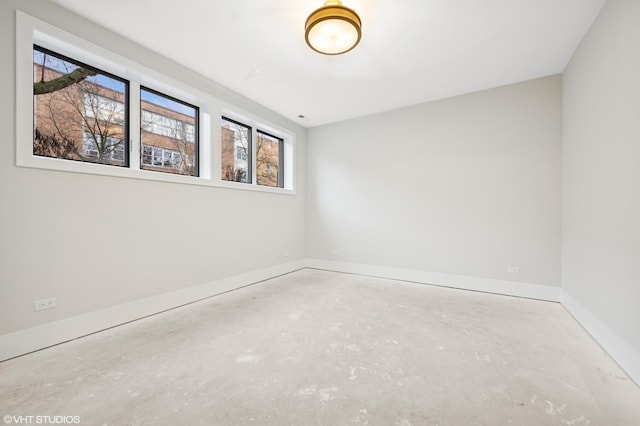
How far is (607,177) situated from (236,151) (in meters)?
4.51

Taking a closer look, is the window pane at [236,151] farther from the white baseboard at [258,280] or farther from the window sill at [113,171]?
the white baseboard at [258,280]

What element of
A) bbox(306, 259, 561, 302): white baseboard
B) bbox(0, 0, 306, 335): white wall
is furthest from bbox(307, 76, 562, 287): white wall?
bbox(0, 0, 306, 335): white wall

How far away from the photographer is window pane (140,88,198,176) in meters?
3.15

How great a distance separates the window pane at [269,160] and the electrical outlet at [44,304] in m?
3.09

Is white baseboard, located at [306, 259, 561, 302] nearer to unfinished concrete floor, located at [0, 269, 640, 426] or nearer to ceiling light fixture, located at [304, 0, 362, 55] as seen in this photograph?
unfinished concrete floor, located at [0, 269, 640, 426]

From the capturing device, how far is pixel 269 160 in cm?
511

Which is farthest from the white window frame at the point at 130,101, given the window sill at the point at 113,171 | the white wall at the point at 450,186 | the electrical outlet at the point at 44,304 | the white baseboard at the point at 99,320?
the white wall at the point at 450,186

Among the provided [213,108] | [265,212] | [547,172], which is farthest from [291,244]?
[547,172]

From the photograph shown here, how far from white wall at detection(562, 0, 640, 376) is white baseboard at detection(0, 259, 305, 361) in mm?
Answer: 4129

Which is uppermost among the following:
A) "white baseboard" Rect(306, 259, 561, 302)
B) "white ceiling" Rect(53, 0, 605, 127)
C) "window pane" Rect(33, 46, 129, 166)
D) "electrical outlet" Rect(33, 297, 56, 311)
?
"white ceiling" Rect(53, 0, 605, 127)

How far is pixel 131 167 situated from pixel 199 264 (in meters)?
1.43

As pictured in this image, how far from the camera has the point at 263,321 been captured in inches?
110

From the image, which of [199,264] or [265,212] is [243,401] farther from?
[265,212]

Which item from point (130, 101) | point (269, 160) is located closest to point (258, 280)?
point (269, 160)
